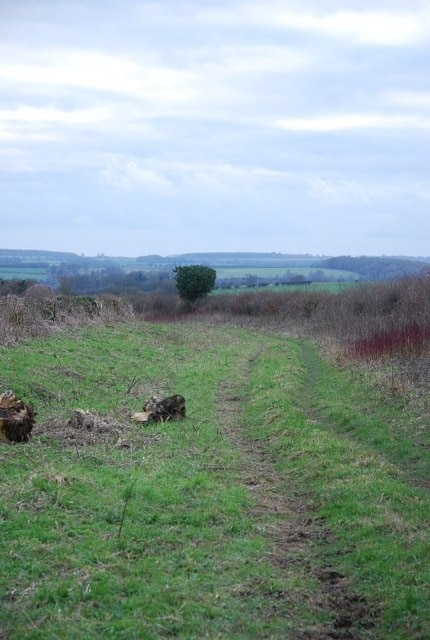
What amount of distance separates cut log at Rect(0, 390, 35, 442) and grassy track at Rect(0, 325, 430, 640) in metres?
0.23

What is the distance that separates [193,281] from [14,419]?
4748cm

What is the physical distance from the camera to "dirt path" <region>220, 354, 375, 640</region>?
5906mm

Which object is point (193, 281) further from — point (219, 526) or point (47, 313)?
point (219, 526)

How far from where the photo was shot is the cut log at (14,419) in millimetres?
10570

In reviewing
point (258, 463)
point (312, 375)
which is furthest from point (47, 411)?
point (312, 375)

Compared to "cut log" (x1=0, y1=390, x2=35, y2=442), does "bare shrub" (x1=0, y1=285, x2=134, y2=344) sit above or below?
above

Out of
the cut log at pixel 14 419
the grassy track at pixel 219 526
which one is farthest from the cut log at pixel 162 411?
the cut log at pixel 14 419

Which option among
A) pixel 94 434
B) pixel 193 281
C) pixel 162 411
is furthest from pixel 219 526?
pixel 193 281

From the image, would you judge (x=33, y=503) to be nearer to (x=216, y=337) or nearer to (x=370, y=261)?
(x=216, y=337)

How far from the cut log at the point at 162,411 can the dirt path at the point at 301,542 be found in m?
1.36

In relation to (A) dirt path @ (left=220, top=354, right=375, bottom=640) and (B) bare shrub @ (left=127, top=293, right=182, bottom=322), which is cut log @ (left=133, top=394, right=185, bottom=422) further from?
(B) bare shrub @ (left=127, top=293, right=182, bottom=322)

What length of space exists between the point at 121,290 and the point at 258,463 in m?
58.9

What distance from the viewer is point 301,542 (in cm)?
776

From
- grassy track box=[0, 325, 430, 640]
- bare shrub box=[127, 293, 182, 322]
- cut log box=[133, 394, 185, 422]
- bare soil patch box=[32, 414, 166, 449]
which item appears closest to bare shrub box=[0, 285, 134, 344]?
grassy track box=[0, 325, 430, 640]
